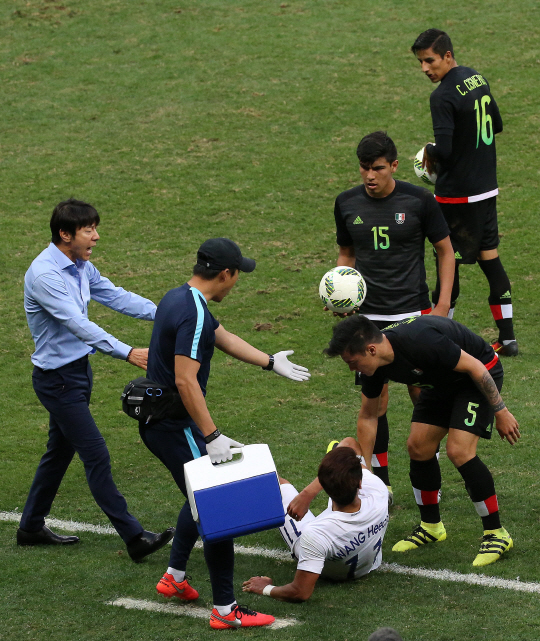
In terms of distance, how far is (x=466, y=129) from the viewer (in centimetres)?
906

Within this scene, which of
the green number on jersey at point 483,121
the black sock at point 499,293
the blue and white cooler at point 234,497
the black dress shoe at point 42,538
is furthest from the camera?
the black sock at point 499,293

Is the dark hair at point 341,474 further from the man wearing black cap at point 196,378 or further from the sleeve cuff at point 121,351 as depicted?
the sleeve cuff at point 121,351

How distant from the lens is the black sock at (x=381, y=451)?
22.9 ft

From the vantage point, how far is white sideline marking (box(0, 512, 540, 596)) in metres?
5.49

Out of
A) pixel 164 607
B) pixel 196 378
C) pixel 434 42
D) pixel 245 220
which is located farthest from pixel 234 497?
pixel 245 220

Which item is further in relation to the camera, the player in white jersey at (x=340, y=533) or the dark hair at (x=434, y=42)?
the dark hair at (x=434, y=42)

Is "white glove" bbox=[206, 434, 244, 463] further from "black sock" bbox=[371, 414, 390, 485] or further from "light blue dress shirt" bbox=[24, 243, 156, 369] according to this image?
"black sock" bbox=[371, 414, 390, 485]

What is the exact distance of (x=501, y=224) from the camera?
12992 mm

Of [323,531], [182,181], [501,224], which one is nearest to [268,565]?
[323,531]

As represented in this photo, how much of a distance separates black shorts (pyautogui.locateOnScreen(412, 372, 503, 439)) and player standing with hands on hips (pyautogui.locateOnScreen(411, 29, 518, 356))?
285 cm

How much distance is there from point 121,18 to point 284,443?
14.8m

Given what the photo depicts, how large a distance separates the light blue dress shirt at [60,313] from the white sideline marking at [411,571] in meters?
1.40

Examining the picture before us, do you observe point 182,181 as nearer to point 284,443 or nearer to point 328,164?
point 328,164

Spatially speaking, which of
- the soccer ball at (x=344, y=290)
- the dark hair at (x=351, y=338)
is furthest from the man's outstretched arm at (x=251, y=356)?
the soccer ball at (x=344, y=290)
